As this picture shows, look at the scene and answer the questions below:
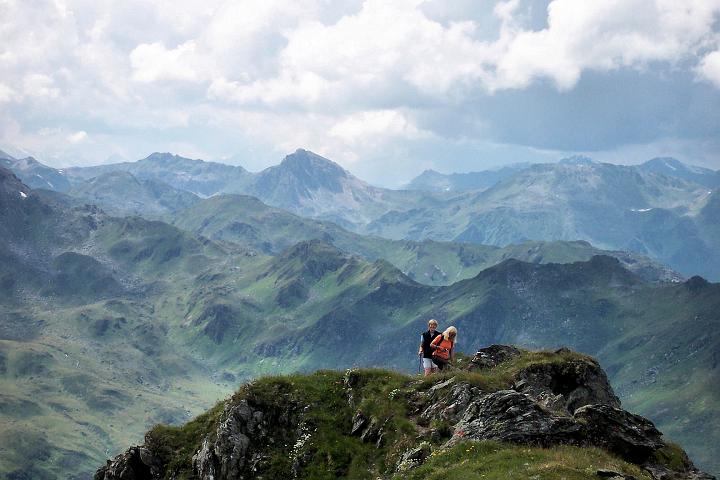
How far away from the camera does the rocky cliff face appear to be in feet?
121

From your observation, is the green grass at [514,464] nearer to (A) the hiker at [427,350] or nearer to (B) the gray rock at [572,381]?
(B) the gray rock at [572,381]

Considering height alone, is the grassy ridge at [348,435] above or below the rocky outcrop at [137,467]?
above

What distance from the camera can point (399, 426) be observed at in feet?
137

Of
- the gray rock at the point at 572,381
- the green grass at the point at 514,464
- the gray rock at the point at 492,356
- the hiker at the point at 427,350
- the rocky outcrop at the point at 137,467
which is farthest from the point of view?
the gray rock at the point at 492,356

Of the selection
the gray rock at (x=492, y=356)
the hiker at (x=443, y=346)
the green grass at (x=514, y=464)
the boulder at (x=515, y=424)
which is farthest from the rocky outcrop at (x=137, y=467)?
the gray rock at (x=492, y=356)

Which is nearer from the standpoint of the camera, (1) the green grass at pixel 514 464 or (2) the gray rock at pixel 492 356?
(1) the green grass at pixel 514 464

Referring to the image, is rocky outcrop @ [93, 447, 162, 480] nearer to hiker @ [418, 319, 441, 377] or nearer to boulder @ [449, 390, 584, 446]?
hiker @ [418, 319, 441, 377]

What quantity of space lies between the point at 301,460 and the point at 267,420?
452cm

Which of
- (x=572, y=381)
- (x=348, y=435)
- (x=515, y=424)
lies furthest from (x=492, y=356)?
(x=515, y=424)

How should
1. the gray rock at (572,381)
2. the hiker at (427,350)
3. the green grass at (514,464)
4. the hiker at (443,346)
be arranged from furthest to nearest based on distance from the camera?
1. the hiker at (443,346)
2. the hiker at (427,350)
3. the gray rock at (572,381)
4. the green grass at (514,464)

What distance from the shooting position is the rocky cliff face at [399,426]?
1458 inches

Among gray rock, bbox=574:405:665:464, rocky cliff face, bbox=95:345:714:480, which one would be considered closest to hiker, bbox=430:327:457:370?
rocky cliff face, bbox=95:345:714:480

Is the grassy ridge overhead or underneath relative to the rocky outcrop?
overhead

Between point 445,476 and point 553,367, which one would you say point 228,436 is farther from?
point 553,367
